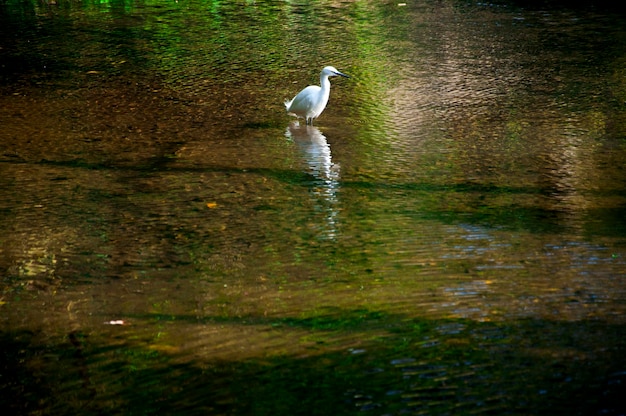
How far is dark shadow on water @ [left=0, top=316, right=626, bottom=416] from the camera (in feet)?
14.9

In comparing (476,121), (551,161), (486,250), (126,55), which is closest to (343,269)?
(486,250)

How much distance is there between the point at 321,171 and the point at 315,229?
158 cm

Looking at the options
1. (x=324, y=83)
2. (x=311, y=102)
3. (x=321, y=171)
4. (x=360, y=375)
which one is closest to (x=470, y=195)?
(x=321, y=171)

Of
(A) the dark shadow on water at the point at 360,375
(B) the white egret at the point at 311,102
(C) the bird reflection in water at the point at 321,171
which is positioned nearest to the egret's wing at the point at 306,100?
(B) the white egret at the point at 311,102

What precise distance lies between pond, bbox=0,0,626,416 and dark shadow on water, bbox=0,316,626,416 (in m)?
0.02

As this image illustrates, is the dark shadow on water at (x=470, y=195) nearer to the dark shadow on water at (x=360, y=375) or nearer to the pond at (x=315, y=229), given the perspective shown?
the pond at (x=315, y=229)

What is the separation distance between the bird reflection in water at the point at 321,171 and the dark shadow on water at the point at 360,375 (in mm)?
1905

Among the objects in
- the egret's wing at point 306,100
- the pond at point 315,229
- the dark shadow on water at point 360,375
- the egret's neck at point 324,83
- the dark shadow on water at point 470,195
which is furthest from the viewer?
the egret's neck at point 324,83

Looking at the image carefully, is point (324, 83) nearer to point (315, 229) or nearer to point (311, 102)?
point (311, 102)

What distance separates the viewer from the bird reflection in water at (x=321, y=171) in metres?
7.27

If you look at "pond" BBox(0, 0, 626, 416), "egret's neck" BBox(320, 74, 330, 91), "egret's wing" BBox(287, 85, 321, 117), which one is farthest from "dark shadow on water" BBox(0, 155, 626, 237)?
"egret's neck" BBox(320, 74, 330, 91)

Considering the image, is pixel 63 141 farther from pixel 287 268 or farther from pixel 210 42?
pixel 210 42

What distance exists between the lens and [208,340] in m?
5.27

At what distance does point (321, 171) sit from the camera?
28.1 ft
